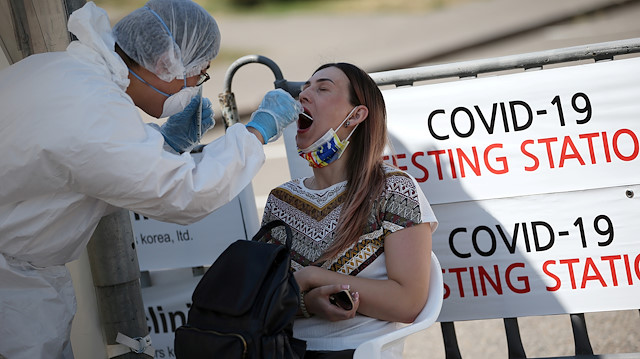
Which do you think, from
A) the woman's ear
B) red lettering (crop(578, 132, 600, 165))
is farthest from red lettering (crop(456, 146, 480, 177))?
the woman's ear

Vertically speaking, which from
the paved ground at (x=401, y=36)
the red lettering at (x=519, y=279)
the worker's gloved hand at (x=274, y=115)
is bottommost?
the paved ground at (x=401, y=36)

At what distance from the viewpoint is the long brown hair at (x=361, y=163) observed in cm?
245

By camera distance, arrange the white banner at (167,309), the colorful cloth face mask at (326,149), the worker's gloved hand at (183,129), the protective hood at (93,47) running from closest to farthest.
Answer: the protective hood at (93,47) < the colorful cloth face mask at (326,149) < the worker's gloved hand at (183,129) < the white banner at (167,309)

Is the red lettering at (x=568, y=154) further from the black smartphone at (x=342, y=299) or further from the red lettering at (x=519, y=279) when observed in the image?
the black smartphone at (x=342, y=299)

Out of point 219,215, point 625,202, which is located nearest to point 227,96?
point 219,215

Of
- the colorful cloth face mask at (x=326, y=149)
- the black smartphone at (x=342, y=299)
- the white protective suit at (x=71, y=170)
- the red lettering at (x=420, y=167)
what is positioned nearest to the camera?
the white protective suit at (x=71, y=170)

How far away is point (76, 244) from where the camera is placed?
2.21 m

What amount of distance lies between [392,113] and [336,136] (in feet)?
2.25

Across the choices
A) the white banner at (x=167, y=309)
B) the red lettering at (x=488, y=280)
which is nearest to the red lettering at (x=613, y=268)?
the red lettering at (x=488, y=280)

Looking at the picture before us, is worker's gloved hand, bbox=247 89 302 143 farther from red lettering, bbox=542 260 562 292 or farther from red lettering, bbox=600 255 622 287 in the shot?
red lettering, bbox=600 255 622 287

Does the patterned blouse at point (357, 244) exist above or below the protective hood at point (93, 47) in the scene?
below

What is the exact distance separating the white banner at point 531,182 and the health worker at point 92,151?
0.98 meters

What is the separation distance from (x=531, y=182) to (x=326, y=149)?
40.4 inches

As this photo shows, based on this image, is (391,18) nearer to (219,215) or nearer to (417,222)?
(219,215)
